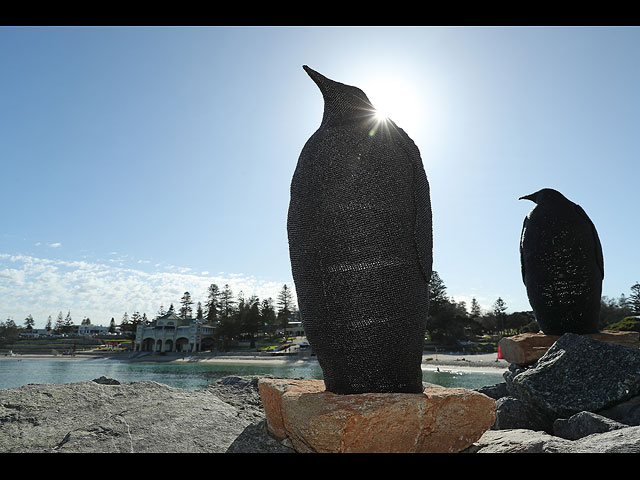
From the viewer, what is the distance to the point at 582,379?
18.6 ft

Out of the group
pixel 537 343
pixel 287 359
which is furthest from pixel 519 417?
pixel 287 359

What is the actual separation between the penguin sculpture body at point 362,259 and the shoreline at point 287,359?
30.3 metres

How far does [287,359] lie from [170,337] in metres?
25.7

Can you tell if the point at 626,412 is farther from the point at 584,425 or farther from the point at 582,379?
the point at 584,425

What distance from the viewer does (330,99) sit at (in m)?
4.19

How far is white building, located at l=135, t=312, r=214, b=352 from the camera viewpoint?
64.6 metres

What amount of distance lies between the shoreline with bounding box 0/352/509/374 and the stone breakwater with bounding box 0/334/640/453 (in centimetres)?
2713

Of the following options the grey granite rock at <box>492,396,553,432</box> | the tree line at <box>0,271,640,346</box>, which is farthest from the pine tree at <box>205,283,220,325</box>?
the grey granite rock at <box>492,396,553,432</box>

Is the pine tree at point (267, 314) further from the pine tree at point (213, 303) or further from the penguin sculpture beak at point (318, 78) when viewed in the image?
the penguin sculpture beak at point (318, 78)

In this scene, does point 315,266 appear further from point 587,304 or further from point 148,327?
point 148,327

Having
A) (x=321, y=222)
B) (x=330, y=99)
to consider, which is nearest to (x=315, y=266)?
(x=321, y=222)

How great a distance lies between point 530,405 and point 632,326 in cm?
2490
